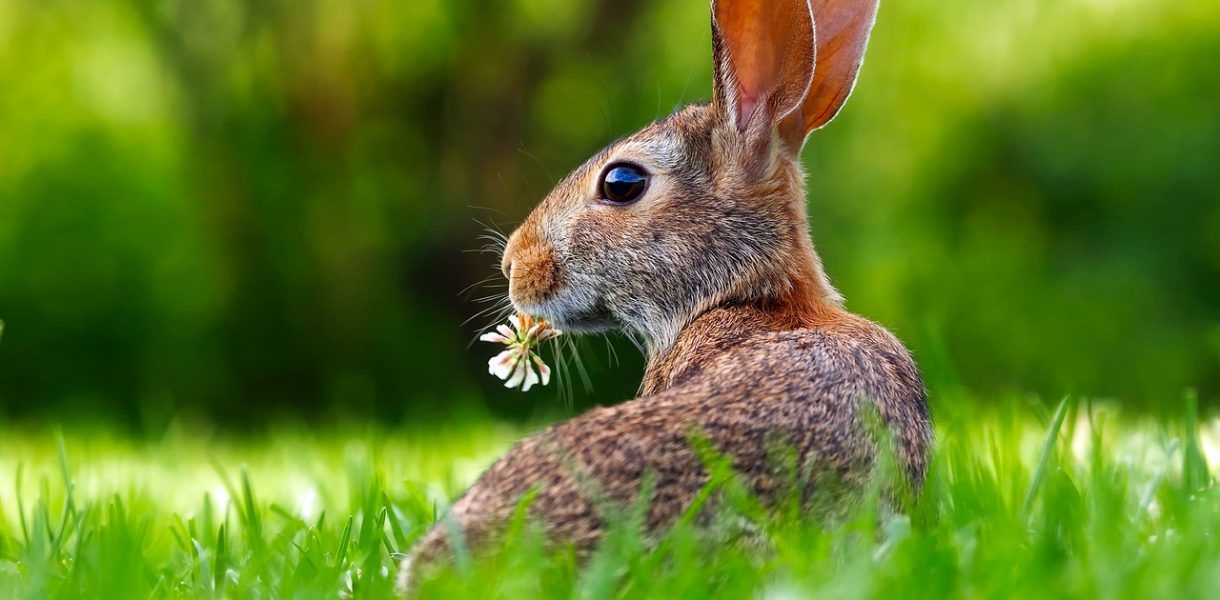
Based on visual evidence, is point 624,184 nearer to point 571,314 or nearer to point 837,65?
point 571,314

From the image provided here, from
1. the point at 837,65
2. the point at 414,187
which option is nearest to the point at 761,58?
the point at 837,65

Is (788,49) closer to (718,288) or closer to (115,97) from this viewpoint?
(718,288)

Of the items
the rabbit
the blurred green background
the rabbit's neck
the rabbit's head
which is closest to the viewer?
the rabbit

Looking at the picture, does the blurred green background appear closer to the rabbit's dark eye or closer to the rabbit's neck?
the rabbit's dark eye

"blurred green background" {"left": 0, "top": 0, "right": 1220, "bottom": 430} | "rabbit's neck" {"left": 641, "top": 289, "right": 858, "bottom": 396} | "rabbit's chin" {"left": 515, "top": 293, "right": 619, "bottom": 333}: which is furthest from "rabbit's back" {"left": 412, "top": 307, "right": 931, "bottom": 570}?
"blurred green background" {"left": 0, "top": 0, "right": 1220, "bottom": 430}

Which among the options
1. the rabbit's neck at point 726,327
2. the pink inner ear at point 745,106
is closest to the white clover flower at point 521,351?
the rabbit's neck at point 726,327

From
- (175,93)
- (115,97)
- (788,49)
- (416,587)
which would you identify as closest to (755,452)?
(416,587)
